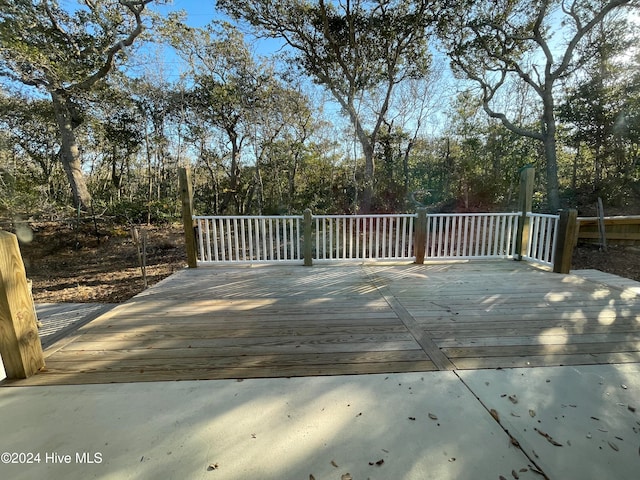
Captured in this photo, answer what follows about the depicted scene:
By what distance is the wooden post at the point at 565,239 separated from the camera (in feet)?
11.1

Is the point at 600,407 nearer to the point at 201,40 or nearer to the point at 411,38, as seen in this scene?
the point at 411,38

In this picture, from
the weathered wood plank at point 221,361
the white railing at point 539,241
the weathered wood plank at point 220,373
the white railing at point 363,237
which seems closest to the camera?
the weathered wood plank at point 220,373

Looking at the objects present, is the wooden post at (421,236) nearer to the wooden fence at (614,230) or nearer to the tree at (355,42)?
the wooden fence at (614,230)

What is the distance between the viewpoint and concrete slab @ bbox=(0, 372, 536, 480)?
1065 millimetres

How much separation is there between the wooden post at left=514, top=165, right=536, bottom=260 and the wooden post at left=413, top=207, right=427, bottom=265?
1.38m

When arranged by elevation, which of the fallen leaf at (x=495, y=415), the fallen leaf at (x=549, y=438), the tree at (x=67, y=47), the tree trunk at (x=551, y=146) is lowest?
the fallen leaf at (x=549, y=438)

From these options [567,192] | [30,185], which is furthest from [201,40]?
[567,192]

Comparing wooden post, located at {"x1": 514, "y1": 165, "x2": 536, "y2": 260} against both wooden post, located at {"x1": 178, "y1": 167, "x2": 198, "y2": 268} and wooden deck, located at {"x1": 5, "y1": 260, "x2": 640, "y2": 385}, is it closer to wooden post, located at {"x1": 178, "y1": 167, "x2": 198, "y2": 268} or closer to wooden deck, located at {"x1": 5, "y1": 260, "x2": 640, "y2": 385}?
wooden deck, located at {"x1": 5, "y1": 260, "x2": 640, "y2": 385}

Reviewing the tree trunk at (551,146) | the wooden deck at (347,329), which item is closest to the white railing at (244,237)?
the wooden deck at (347,329)

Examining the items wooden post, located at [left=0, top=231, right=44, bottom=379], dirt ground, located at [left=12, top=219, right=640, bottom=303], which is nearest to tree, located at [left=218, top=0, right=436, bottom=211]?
dirt ground, located at [left=12, top=219, right=640, bottom=303]

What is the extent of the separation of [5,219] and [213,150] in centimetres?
551

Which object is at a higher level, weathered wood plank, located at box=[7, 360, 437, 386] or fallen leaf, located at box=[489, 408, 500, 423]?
weathered wood plank, located at box=[7, 360, 437, 386]

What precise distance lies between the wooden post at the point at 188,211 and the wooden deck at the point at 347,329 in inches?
29.9

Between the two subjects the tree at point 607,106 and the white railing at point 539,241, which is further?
the tree at point 607,106
